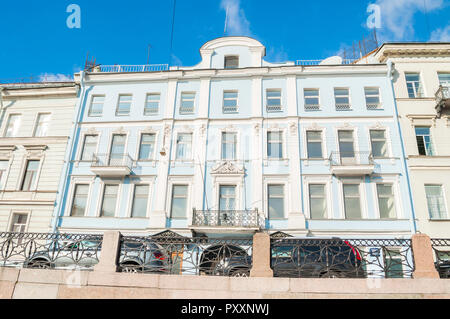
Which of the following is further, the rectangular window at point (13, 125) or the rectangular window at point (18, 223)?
the rectangular window at point (13, 125)

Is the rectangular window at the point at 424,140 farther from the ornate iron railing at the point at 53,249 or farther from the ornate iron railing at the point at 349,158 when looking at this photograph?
the ornate iron railing at the point at 53,249

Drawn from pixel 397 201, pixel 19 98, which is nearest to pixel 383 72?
pixel 397 201

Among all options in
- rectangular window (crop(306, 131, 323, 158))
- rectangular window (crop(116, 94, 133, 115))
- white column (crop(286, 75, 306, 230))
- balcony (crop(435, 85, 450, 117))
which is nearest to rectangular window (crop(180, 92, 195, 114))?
rectangular window (crop(116, 94, 133, 115))

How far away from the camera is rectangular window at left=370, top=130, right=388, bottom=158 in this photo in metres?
19.0

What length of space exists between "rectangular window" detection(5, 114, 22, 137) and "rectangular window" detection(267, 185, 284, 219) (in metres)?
17.7

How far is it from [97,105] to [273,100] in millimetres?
12115

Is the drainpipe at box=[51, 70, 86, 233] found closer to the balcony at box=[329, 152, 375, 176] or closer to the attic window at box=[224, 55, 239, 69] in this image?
the attic window at box=[224, 55, 239, 69]

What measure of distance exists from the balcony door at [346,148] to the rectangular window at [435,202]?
438cm

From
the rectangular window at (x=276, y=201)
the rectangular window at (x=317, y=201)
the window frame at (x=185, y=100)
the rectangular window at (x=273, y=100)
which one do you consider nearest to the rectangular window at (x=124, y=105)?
the window frame at (x=185, y=100)

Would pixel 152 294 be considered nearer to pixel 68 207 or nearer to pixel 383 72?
pixel 68 207

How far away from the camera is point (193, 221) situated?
17.3m

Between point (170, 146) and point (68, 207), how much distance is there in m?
7.08

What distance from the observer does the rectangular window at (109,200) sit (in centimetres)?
1883

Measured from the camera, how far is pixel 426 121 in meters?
19.2
